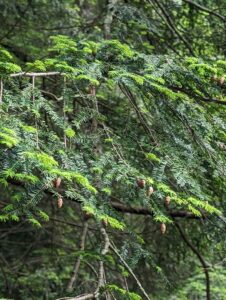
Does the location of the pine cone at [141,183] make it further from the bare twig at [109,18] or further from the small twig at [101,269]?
the bare twig at [109,18]

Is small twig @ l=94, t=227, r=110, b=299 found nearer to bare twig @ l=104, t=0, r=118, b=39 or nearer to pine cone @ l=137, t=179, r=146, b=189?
pine cone @ l=137, t=179, r=146, b=189

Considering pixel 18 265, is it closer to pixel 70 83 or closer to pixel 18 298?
pixel 18 298

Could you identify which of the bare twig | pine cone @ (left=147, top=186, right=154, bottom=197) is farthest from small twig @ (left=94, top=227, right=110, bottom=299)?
the bare twig

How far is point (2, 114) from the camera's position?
212 centimetres

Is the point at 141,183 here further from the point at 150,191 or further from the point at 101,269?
the point at 101,269

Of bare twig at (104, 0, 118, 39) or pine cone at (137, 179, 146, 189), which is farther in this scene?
bare twig at (104, 0, 118, 39)

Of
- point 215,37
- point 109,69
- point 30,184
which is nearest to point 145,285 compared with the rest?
point 215,37

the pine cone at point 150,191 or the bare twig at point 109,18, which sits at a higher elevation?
the bare twig at point 109,18

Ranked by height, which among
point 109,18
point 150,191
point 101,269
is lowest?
point 101,269

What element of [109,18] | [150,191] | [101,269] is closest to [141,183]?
[150,191]

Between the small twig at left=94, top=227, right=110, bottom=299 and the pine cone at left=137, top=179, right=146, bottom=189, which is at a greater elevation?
the pine cone at left=137, top=179, right=146, bottom=189

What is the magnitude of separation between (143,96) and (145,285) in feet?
10.3

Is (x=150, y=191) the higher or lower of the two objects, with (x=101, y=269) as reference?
higher

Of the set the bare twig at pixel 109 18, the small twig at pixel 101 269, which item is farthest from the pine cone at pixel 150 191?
the bare twig at pixel 109 18
